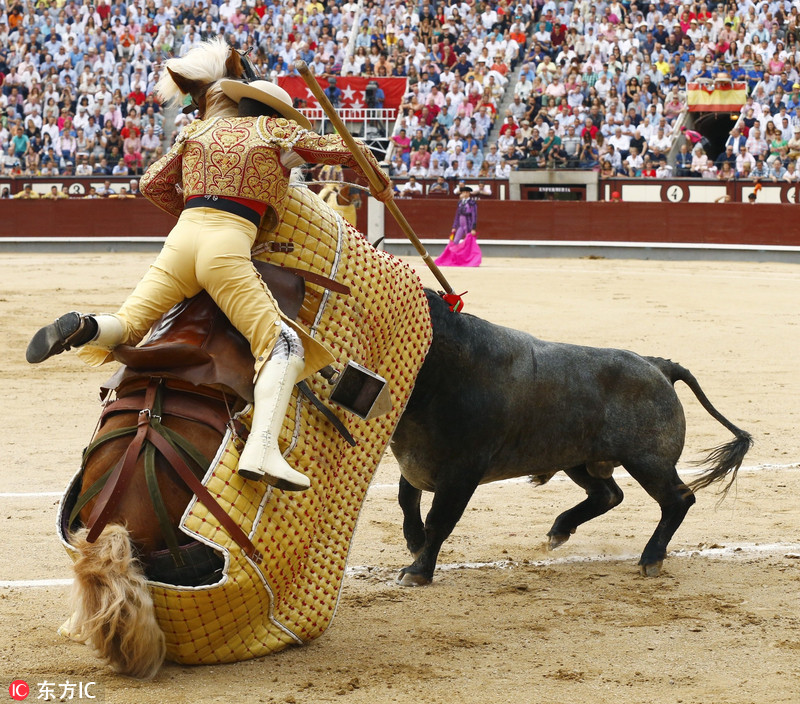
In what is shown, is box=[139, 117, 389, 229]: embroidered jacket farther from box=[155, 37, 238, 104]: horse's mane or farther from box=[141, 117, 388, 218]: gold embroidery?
box=[155, 37, 238, 104]: horse's mane

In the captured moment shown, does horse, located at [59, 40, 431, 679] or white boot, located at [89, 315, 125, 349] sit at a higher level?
white boot, located at [89, 315, 125, 349]

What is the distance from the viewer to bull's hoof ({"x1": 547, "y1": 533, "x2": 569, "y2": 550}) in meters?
4.46

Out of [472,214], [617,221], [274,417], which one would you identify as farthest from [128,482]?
[617,221]

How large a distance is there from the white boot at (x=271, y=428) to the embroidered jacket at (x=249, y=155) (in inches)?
20.7

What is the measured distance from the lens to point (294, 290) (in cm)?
336

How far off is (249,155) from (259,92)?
8.1 inches

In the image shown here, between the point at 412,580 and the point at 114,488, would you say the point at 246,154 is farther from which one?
the point at 412,580

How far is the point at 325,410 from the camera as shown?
3354 mm

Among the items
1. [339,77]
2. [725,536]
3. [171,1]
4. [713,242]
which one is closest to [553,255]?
[713,242]

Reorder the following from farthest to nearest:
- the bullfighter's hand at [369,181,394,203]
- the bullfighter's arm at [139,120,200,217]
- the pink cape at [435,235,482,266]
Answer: the pink cape at [435,235,482,266] → the bullfighter's hand at [369,181,394,203] → the bullfighter's arm at [139,120,200,217]

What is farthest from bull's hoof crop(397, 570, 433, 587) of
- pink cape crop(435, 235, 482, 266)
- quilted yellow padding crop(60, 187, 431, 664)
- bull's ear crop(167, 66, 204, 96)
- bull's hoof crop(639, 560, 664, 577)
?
pink cape crop(435, 235, 482, 266)

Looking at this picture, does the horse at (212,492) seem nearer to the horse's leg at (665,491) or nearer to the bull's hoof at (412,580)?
the bull's hoof at (412,580)

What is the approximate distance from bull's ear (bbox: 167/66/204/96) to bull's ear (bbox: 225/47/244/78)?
9 centimetres

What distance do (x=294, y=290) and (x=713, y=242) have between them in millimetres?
15161
